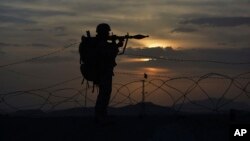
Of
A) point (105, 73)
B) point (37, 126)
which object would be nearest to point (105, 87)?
point (105, 73)

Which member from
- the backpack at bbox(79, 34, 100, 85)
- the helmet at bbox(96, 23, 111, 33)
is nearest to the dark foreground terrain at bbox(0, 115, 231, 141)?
the backpack at bbox(79, 34, 100, 85)

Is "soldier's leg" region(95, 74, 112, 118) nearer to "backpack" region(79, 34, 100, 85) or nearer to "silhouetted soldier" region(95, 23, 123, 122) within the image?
"silhouetted soldier" region(95, 23, 123, 122)

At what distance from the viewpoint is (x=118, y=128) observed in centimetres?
1945

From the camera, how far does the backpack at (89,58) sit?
19.4m

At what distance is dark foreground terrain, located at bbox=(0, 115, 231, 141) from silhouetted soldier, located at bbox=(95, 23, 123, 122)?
1.71 ft

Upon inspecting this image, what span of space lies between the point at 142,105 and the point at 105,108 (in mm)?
2237

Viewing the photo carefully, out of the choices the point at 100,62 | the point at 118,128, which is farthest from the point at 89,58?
the point at 118,128

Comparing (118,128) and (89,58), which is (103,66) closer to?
(89,58)

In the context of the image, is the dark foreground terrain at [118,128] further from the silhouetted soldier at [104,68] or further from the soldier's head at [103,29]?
the soldier's head at [103,29]

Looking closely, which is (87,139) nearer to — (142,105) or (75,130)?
(75,130)

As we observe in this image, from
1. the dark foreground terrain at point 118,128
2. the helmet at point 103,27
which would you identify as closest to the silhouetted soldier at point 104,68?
the helmet at point 103,27

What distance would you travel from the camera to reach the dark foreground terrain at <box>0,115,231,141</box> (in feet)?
61.2

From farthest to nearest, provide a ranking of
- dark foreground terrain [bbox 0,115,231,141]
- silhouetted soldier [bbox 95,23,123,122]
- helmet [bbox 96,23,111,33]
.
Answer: helmet [bbox 96,23,111,33] < silhouetted soldier [bbox 95,23,123,122] < dark foreground terrain [bbox 0,115,231,141]

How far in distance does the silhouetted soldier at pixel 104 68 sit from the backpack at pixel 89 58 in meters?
0.10
